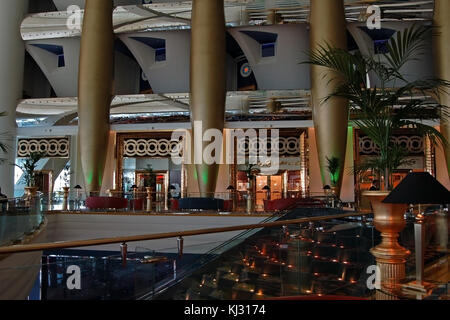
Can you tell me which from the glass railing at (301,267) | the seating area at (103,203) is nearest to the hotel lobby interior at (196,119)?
the seating area at (103,203)

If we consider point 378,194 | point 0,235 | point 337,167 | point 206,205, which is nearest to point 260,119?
point 337,167

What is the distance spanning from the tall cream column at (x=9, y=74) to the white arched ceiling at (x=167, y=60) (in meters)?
4.91

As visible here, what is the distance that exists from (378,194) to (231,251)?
166 centimetres

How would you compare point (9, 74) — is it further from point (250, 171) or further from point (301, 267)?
point (301, 267)

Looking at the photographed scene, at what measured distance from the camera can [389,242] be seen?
383 centimetres

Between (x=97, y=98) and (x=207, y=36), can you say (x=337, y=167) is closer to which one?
(x=207, y=36)

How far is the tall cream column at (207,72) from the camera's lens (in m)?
15.6

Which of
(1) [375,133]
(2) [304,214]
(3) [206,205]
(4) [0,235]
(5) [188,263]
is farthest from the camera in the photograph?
(3) [206,205]

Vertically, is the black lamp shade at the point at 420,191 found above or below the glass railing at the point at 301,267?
above

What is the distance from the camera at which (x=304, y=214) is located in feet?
25.3

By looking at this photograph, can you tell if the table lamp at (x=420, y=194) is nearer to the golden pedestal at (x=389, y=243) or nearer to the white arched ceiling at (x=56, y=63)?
the golden pedestal at (x=389, y=243)

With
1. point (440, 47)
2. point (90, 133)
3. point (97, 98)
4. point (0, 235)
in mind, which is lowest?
point (0, 235)

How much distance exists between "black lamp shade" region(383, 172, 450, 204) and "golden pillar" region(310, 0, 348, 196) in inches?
474

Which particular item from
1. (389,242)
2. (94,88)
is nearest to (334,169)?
(94,88)
